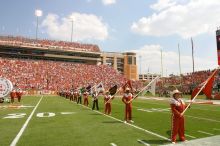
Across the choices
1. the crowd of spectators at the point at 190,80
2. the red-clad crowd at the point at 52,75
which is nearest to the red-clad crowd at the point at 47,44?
the red-clad crowd at the point at 52,75

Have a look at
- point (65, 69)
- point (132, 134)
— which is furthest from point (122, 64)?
point (132, 134)

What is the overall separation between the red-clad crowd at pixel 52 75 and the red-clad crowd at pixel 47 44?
15.2 m

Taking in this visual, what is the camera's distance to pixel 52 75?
92.2 metres

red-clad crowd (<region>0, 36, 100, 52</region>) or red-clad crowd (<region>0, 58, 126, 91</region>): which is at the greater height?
red-clad crowd (<region>0, 36, 100, 52</region>)

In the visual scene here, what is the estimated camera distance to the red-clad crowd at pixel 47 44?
10856 cm

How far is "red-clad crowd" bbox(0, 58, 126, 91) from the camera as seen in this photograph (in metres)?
84.3

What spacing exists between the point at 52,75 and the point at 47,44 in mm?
27069

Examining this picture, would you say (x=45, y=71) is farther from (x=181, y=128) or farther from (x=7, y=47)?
(x=181, y=128)

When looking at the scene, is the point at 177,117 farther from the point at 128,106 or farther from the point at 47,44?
the point at 47,44

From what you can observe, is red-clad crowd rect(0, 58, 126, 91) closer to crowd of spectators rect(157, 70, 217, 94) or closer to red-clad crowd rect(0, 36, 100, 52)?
red-clad crowd rect(0, 36, 100, 52)

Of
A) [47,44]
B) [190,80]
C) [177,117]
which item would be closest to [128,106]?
[177,117]

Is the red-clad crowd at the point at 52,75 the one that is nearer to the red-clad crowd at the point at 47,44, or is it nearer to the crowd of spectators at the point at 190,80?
the red-clad crowd at the point at 47,44

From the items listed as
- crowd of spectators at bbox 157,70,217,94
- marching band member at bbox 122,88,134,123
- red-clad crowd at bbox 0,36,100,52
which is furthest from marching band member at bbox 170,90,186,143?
red-clad crowd at bbox 0,36,100,52

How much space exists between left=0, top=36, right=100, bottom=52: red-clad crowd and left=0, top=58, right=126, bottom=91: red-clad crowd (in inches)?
598
